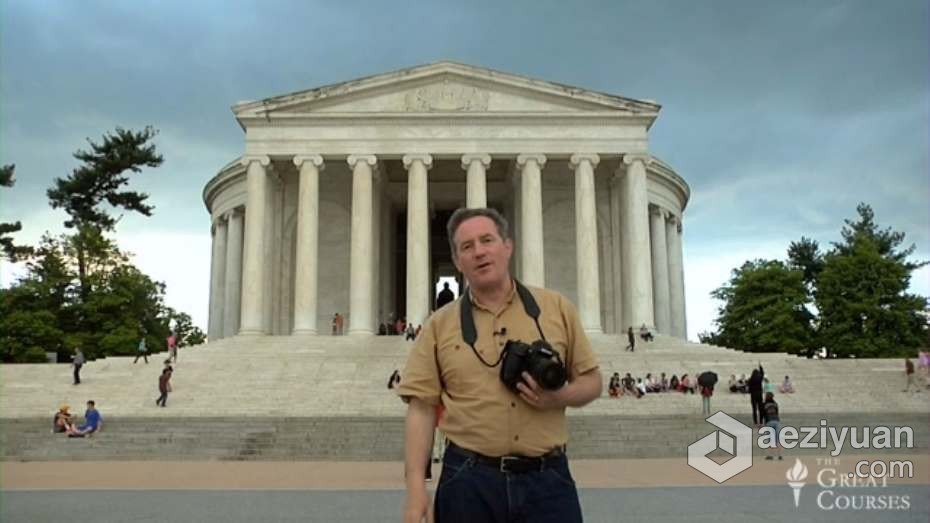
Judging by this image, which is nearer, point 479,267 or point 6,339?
point 479,267

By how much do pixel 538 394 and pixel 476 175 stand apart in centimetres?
5051

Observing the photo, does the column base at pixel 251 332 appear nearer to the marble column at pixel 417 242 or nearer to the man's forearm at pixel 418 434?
the marble column at pixel 417 242

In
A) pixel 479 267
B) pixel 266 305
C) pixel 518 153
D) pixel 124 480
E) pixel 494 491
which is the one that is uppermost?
pixel 518 153

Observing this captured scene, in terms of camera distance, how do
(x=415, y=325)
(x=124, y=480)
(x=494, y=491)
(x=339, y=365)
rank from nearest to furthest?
1. (x=494, y=491)
2. (x=124, y=480)
3. (x=339, y=365)
4. (x=415, y=325)

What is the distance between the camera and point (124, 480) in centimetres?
1956

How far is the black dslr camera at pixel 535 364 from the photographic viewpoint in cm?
447

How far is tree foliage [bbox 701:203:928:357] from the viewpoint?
73375 millimetres

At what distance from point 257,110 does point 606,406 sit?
33.1 meters

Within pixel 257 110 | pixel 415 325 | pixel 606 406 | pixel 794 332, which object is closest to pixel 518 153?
pixel 415 325

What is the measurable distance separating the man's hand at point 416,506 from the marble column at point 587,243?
4873 centimetres

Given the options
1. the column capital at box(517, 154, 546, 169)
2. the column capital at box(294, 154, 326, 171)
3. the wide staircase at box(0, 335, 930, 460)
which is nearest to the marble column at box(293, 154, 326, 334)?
the column capital at box(294, 154, 326, 171)

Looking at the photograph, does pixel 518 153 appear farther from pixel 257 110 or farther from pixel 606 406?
pixel 606 406

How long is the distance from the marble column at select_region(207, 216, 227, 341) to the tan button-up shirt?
66039mm

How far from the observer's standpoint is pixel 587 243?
5434cm
